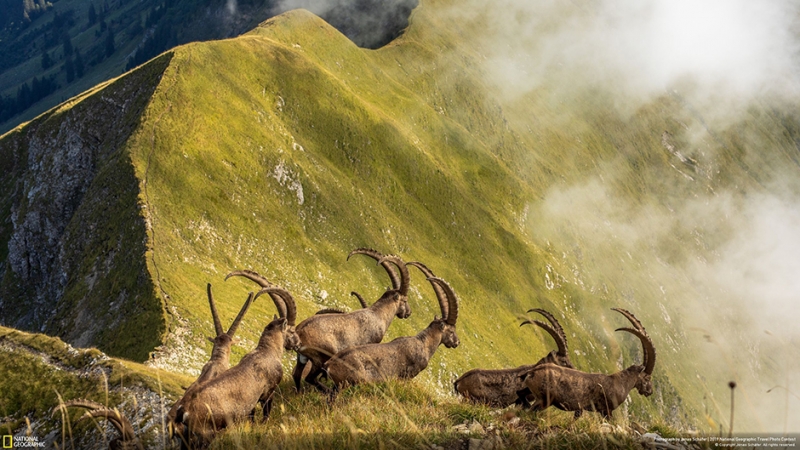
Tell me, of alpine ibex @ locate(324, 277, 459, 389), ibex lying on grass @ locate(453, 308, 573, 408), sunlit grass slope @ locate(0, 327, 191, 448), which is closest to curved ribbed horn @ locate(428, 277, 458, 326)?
alpine ibex @ locate(324, 277, 459, 389)

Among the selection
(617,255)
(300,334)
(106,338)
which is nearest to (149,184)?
(106,338)

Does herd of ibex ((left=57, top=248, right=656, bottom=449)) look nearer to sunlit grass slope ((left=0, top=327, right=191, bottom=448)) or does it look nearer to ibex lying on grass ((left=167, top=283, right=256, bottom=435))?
ibex lying on grass ((left=167, top=283, right=256, bottom=435))

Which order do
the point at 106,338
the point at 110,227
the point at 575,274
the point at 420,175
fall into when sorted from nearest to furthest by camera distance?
the point at 106,338 < the point at 110,227 < the point at 420,175 < the point at 575,274

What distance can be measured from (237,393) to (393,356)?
17.5 ft

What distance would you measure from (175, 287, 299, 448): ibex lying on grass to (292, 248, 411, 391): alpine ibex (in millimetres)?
1369

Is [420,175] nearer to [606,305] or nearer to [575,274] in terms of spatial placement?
[575,274]

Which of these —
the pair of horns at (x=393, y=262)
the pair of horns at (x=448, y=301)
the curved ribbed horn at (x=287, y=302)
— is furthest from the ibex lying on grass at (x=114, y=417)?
the pair of horns at (x=393, y=262)

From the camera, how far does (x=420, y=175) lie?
11362 cm

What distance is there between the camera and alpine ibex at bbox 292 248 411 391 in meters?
16.7

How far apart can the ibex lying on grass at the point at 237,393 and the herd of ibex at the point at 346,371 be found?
19 mm

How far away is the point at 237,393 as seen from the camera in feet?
42.2

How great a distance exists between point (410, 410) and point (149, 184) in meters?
50.6

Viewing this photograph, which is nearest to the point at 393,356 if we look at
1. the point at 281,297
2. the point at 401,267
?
the point at 281,297

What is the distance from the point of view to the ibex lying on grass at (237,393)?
1162 centimetres
